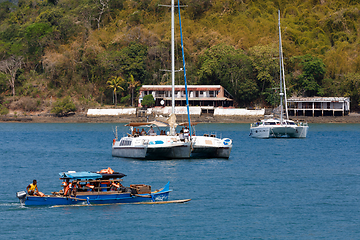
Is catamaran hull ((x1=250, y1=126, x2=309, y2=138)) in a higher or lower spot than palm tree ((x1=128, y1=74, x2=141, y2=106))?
lower

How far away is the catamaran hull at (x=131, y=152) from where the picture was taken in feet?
156

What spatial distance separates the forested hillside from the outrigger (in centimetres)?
8579

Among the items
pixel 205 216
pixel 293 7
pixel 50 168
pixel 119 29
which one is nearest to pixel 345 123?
pixel 293 7

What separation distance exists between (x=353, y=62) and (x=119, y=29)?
66.3m

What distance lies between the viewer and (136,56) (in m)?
126

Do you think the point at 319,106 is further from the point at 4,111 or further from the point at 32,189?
the point at 32,189

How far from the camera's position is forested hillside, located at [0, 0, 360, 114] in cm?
12012

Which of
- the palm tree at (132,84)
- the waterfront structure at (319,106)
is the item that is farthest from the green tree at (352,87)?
the palm tree at (132,84)

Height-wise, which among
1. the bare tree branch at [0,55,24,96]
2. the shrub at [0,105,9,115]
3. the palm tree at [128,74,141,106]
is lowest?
the shrub at [0,105,9,115]

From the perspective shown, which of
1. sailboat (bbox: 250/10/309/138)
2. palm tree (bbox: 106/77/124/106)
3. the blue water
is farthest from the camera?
palm tree (bbox: 106/77/124/106)

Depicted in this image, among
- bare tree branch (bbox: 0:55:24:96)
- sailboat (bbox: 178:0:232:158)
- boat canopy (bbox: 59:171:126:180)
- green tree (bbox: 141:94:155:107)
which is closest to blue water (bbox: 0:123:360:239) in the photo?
sailboat (bbox: 178:0:232:158)

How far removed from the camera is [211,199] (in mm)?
32656

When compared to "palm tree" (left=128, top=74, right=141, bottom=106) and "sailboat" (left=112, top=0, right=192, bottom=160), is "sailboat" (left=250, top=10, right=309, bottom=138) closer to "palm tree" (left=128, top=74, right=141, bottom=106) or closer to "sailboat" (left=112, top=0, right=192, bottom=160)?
"sailboat" (left=112, top=0, right=192, bottom=160)

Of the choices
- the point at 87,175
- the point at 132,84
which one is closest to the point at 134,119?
the point at 132,84
